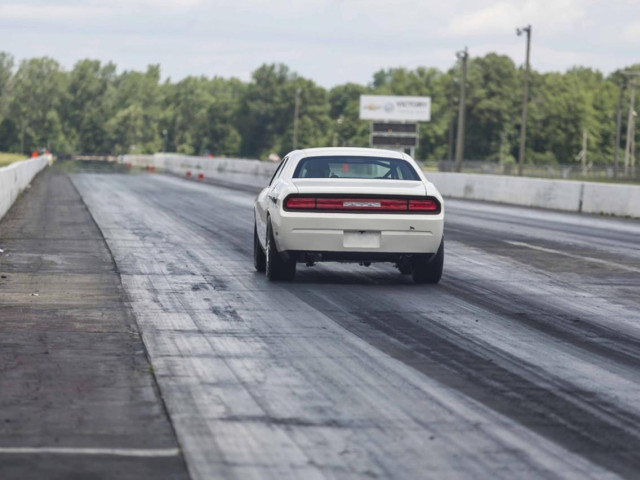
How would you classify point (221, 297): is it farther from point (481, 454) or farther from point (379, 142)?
point (379, 142)

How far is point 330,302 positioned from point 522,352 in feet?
10.2

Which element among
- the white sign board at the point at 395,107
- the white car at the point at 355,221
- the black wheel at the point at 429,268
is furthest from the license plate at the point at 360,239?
the white sign board at the point at 395,107

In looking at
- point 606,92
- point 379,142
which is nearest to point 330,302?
point 379,142

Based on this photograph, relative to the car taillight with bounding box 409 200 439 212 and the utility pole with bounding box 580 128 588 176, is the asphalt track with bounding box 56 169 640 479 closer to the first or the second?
the car taillight with bounding box 409 200 439 212

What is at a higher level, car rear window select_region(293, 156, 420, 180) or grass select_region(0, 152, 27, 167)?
car rear window select_region(293, 156, 420, 180)

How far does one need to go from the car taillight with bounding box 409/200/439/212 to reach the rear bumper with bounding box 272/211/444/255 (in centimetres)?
9

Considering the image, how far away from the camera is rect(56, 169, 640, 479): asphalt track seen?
19.6 ft

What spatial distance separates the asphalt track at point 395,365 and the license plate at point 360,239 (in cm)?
48

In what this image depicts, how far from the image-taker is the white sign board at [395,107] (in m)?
108

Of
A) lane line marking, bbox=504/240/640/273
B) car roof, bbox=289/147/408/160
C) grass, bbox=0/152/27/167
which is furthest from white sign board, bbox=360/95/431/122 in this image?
car roof, bbox=289/147/408/160

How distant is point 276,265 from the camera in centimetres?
Result: 1354

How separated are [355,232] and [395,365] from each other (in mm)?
4680

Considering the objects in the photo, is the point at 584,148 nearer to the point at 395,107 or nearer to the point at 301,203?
the point at 395,107

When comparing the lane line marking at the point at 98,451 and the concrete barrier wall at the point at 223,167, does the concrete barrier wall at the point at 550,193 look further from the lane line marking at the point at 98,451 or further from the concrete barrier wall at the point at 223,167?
the lane line marking at the point at 98,451
